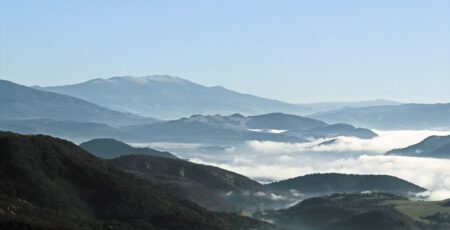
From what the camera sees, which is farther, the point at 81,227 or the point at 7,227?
the point at 81,227

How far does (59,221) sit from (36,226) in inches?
1267

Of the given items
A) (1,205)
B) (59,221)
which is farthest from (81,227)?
(1,205)

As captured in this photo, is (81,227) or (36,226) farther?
(81,227)

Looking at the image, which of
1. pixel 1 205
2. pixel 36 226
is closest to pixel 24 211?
pixel 1 205

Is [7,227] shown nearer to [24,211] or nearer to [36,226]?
[36,226]

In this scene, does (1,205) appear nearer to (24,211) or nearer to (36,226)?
(24,211)

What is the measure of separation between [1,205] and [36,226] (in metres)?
34.9

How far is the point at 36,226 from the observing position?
166000 millimetres

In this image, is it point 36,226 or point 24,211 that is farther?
point 24,211

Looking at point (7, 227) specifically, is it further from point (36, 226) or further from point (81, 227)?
point (81, 227)

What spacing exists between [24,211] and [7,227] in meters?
42.2

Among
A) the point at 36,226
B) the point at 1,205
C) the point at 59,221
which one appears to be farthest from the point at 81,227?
the point at 36,226

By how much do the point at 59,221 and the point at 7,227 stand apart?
4036 cm

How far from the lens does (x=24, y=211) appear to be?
655 feet
